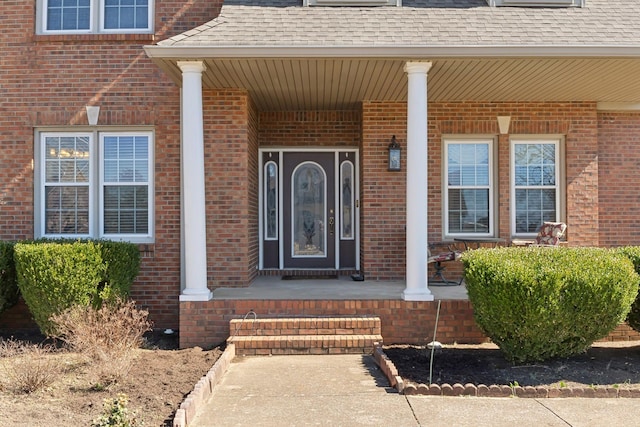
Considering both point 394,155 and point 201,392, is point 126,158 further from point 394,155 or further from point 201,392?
point 201,392

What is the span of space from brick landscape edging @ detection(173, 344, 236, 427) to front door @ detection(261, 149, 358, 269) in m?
3.74

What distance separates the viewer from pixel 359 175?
31.6 feet

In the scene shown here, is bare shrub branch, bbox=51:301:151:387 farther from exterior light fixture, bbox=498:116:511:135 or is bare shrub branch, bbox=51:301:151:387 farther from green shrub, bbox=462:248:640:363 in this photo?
exterior light fixture, bbox=498:116:511:135

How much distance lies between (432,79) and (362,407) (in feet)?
14.7

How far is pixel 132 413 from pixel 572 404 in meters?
3.53

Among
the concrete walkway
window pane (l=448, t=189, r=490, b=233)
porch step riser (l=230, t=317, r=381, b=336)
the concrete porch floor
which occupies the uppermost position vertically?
window pane (l=448, t=189, r=490, b=233)

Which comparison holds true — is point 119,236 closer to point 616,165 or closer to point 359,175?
point 359,175

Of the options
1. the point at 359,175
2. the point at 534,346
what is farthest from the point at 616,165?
the point at 534,346

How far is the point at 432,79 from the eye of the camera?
297 inches

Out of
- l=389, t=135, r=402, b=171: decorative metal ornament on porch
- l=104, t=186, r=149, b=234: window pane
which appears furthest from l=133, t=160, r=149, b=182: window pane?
l=389, t=135, r=402, b=171: decorative metal ornament on porch

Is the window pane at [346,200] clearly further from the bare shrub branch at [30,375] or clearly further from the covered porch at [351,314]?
the bare shrub branch at [30,375]

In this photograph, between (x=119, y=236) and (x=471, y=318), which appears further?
(x=119, y=236)

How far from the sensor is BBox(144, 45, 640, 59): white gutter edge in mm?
6430

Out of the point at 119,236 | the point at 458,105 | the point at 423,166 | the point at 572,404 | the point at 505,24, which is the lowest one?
the point at 572,404
